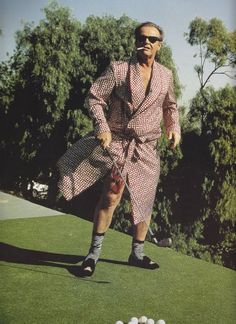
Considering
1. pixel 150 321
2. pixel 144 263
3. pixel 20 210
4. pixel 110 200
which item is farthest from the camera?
pixel 20 210

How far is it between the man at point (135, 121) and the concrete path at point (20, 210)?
4.09ft

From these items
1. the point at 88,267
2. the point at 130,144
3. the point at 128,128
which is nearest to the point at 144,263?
the point at 88,267

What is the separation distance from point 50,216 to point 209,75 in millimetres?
1866

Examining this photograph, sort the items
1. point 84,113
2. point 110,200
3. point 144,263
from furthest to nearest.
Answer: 1. point 84,113
2. point 144,263
3. point 110,200

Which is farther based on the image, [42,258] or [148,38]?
[42,258]

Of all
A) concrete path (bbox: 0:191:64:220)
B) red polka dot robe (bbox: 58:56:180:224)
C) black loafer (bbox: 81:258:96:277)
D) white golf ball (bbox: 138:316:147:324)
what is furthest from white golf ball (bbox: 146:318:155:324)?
concrete path (bbox: 0:191:64:220)

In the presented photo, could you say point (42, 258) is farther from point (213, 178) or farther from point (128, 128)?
point (213, 178)

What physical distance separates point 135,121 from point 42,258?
1.16 m

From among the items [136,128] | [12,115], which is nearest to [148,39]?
[136,128]

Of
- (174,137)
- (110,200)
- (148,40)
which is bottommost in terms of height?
(110,200)

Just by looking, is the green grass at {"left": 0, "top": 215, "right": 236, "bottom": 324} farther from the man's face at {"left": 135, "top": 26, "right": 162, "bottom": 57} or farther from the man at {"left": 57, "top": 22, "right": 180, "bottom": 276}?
the man's face at {"left": 135, "top": 26, "right": 162, "bottom": 57}

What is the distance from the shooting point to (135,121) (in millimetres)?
2861

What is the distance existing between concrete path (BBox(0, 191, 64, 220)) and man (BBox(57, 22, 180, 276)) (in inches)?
49.0

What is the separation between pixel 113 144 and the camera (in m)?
2.93
